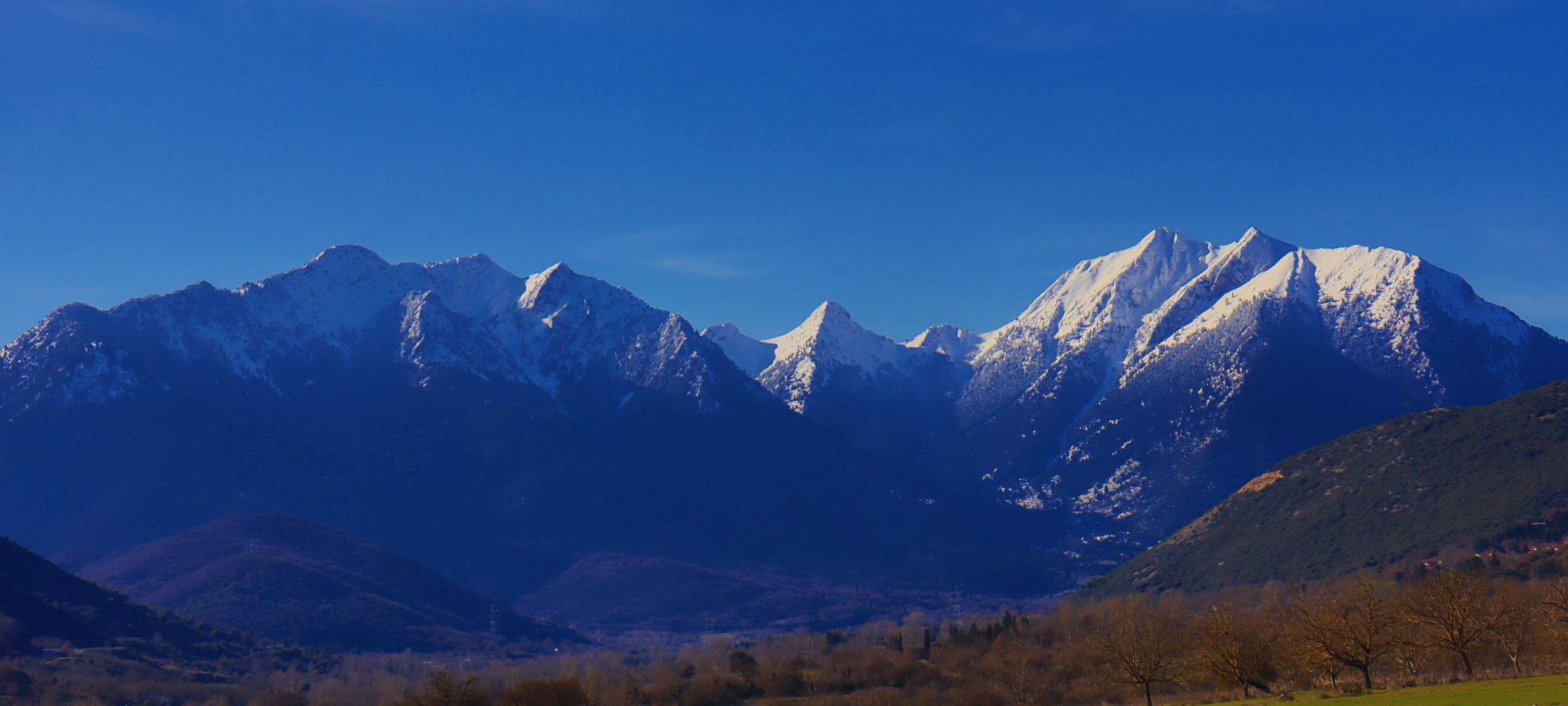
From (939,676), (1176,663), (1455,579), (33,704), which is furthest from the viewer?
(939,676)

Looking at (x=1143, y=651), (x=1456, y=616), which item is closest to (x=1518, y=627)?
(x=1456, y=616)

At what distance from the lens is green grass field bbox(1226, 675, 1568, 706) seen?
7088 cm

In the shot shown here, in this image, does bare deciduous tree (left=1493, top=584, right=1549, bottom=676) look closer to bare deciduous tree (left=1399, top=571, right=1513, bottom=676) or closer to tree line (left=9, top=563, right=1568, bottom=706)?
tree line (left=9, top=563, right=1568, bottom=706)

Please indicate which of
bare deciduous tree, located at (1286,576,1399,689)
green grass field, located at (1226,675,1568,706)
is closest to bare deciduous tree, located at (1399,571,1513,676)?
bare deciduous tree, located at (1286,576,1399,689)

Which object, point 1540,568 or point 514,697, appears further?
point 1540,568

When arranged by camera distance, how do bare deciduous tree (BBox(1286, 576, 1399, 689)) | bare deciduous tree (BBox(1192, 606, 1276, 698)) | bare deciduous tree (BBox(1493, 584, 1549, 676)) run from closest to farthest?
bare deciduous tree (BBox(1286, 576, 1399, 689)) → bare deciduous tree (BBox(1493, 584, 1549, 676)) → bare deciduous tree (BBox(1192, 606, 1276, 698))

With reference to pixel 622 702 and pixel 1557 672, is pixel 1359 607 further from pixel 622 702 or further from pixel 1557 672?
A: pixel 622 702

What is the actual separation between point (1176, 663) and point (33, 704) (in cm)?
14708

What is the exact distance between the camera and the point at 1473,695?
75.4 metres

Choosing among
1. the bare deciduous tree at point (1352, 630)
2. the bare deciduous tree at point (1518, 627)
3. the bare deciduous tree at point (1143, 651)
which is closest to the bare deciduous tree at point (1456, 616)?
the bare deciduous tree at point (1518, 627)

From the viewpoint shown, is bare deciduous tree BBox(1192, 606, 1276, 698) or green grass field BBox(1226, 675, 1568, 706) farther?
bare deciduous tree BBox(1192, 606, 1276, 698)

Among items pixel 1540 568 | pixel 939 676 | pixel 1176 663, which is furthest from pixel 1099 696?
pixel 1540 568

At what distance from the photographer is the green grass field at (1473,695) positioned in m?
70.9

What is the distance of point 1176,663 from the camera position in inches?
5600
